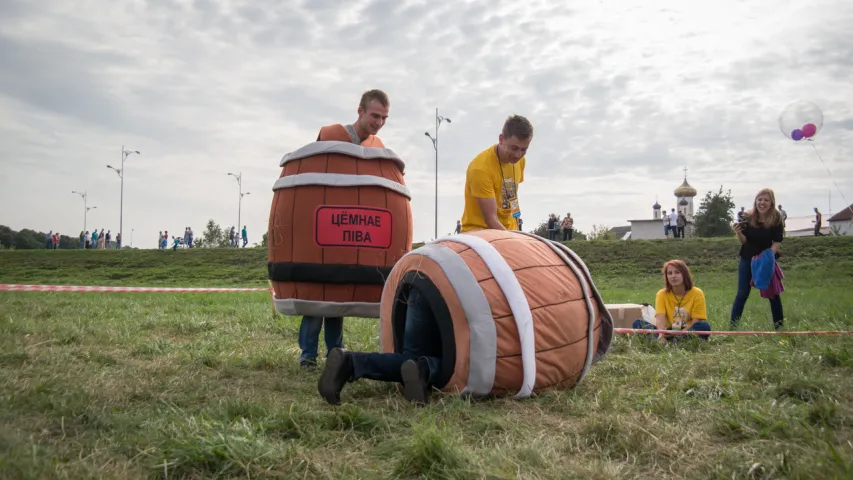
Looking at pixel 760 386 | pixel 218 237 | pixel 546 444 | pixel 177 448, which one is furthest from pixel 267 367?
pixel 218 237

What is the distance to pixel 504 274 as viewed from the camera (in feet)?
11.6

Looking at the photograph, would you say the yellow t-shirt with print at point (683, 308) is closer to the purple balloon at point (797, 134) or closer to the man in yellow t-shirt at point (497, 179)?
the man in yellow t-shirt at point (497, 179)

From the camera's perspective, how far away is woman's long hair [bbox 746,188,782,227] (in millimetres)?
7348

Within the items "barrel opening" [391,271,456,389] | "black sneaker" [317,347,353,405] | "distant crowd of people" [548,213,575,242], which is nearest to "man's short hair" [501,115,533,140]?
"barrel opening" [391,271,456,389]

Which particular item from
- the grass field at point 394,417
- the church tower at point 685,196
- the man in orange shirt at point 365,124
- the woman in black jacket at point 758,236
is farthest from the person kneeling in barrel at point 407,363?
the church tower at point 685,196

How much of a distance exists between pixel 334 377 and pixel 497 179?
7.46 feet

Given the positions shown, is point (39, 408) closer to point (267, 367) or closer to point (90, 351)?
point (267, 367)

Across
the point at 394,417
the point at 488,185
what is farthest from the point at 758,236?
the point at 394,417

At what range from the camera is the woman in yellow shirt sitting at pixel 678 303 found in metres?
6.36

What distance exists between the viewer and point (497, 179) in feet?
16.6

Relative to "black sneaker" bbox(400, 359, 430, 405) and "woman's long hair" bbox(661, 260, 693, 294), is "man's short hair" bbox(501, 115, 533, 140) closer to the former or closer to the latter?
"black sneaker" bbox(400, 359, 430, 405)

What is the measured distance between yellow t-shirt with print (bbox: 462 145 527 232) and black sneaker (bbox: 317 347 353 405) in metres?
1.97

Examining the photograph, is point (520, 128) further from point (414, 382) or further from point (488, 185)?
point (414, 382)

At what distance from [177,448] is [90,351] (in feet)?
9.54
